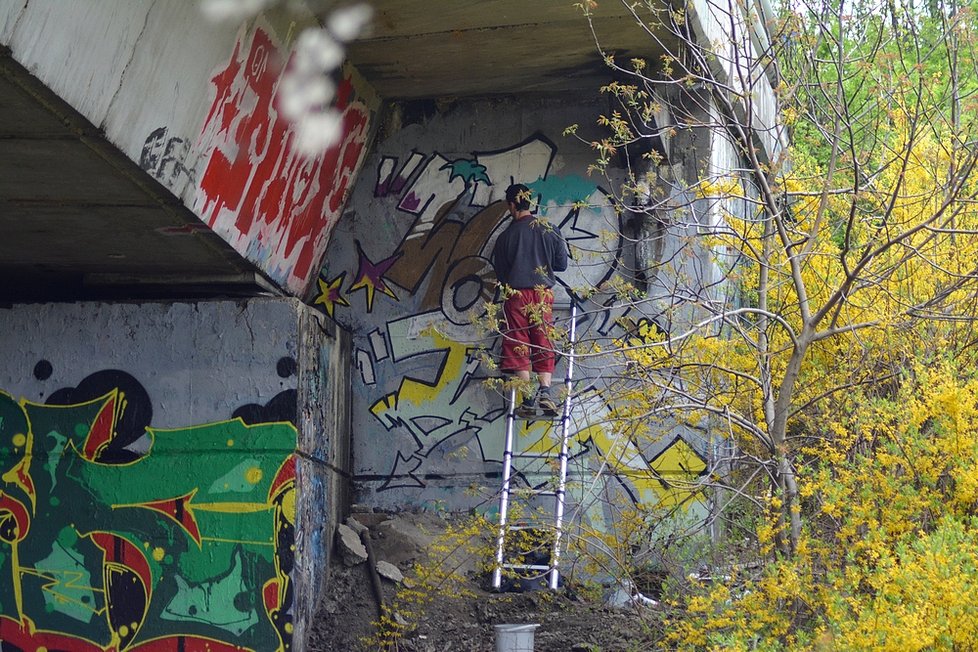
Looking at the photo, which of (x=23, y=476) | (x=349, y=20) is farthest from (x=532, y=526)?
(x=23, y=476)

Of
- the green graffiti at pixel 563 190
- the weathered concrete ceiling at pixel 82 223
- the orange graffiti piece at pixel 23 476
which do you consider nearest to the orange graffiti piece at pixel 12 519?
the orange graffiti piece at pixel 23 476

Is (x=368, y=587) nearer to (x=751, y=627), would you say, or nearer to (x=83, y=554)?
(x=83, y=554)

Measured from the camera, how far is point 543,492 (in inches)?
300

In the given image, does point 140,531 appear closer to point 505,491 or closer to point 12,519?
point 12,519

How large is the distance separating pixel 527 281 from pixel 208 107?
3.07 meters

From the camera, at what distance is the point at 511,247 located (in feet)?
29.2

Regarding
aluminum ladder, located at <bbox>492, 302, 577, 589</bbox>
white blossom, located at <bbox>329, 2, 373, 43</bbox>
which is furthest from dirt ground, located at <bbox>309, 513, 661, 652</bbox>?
white blossom, located at <bbox>329, 2, 373, 43</bbox>

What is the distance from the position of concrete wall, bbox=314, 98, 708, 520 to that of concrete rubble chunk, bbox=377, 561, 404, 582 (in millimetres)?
667

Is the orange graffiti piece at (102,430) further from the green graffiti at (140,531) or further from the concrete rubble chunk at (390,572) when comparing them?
the concrete rubble chunk at (390,572)

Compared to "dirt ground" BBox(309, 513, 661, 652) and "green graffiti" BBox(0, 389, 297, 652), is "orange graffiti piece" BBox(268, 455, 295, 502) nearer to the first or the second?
"green graffiti" BBox(0, 389, 297, 652)

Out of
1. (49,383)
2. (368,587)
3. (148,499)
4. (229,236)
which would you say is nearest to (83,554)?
(148,499)

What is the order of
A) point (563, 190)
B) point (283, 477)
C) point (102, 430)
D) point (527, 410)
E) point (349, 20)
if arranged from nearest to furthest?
point (349, 20) → point (283, 477) → point (102, 430) → point (527, 410) → point (563, 190)

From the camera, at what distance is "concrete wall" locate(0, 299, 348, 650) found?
820 cm

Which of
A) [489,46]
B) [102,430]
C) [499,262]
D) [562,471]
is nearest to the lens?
[562,471]
